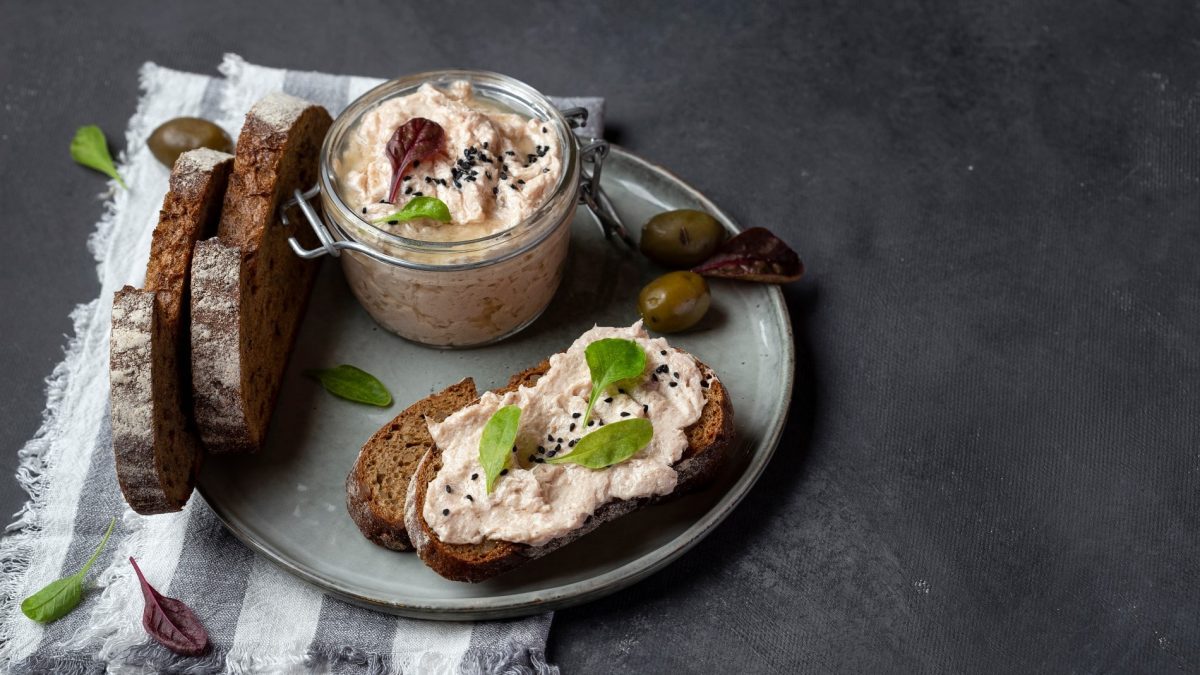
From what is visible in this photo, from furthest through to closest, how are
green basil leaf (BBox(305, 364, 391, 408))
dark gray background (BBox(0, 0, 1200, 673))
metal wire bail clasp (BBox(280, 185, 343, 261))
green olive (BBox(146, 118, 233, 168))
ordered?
green olive (BBox(146, 118, 233, 168)), green basil leaf (BBox(305, 364, 391, 408)), metal wire bail clasp (BBox(280, 185, 343, 261)), dark gray background (BBox(0, 0, 1200, 673))

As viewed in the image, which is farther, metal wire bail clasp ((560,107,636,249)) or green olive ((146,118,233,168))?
green olive ((146,118,233,168))

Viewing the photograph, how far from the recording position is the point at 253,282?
341 centimetres

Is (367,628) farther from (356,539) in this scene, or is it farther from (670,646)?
(670,646)

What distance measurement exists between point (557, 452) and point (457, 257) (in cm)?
65

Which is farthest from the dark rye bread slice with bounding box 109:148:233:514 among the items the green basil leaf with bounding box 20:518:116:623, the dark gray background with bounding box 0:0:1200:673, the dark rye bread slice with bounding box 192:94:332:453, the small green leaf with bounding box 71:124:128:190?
the small green leaf with bounding box 71:124:128:190

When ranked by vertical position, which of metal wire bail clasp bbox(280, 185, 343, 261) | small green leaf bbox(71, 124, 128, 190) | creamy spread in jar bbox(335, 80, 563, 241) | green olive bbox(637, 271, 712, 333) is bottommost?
green olive bbox(637, 271, 712, 333)

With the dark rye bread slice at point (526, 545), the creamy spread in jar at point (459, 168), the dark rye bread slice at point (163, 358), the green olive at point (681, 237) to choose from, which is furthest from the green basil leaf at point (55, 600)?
the green olive at point (681, 237)

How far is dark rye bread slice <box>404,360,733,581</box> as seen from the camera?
3.04 meters

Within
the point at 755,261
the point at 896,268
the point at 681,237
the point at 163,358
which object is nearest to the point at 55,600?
the point at 163,358

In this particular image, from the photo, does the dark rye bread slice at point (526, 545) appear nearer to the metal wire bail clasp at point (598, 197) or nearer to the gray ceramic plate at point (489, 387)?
the gray ceramic plate at point (489, 387)

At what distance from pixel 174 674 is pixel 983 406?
263 cm

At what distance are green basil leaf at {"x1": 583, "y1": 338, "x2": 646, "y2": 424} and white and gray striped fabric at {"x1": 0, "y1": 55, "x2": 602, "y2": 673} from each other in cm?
70

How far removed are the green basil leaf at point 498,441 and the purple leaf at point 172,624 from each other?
0.94 metres

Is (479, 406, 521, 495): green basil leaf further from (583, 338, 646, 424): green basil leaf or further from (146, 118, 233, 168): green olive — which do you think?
(146, 118, 233, 168): green olive
